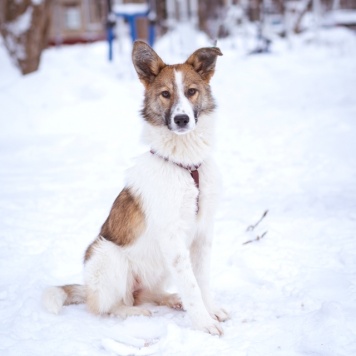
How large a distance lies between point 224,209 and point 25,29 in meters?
6.58

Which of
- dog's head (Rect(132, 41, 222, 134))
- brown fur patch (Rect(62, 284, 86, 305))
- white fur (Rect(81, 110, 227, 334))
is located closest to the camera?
white fur (Rect(81, 110, 227, 334))

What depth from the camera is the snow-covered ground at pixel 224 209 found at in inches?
106

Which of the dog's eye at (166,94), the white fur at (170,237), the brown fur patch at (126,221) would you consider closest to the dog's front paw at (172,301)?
the white fur at (170,237)

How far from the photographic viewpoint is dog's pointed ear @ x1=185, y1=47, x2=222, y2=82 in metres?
3.15

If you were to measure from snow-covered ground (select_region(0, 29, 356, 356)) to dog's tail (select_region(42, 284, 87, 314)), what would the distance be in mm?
67

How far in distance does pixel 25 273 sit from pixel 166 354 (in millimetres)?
1581

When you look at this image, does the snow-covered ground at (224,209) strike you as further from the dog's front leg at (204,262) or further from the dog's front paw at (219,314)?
the dog's front leg at (204,262)

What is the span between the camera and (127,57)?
40.7ft

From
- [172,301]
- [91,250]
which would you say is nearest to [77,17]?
[91,250]

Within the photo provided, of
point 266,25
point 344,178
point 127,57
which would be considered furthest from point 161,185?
point 266,25

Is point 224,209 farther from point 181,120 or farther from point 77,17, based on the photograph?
point 77,17

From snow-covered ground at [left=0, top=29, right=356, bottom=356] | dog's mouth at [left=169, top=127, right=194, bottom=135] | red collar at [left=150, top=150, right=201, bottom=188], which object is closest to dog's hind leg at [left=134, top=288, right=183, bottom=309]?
snow-covered ground at [left=0, top=29, right=356, bottom=356]

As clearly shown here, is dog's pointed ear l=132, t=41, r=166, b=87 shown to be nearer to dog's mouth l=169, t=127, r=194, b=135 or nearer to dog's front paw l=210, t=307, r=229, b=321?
dog's mouth l=169, t=127, r=194, b=135

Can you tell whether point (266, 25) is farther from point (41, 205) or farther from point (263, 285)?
point (263, 285)
